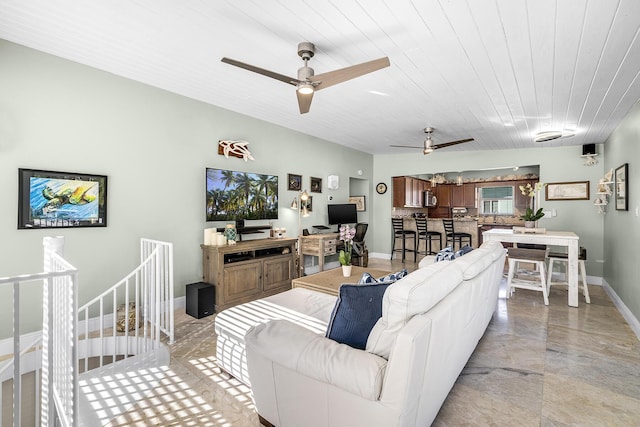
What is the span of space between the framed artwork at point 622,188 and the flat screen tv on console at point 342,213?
13.4 ft

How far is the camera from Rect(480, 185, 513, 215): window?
908 centimetres

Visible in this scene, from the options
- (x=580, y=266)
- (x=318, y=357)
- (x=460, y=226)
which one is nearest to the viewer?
(x=318, y=357)

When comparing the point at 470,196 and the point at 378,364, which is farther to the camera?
the point at 470,196

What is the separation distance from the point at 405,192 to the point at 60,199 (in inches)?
262

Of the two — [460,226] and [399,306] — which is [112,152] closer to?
[399,306]

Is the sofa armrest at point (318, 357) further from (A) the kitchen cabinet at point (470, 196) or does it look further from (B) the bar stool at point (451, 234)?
(A) the kitchen cabinet at point (470, 196)

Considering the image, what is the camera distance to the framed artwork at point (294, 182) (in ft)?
17.5

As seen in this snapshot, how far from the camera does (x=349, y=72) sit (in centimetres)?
235

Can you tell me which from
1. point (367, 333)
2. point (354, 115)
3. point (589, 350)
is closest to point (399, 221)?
point (354, 115)

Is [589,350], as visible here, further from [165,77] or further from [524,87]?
[165,77]

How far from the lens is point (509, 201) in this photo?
9086 millimetres

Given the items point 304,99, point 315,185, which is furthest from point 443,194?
point 304,99

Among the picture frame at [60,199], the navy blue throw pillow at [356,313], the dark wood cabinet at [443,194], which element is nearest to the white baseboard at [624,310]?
the navy blue throw pillow at [356,313]

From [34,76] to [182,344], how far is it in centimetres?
275
